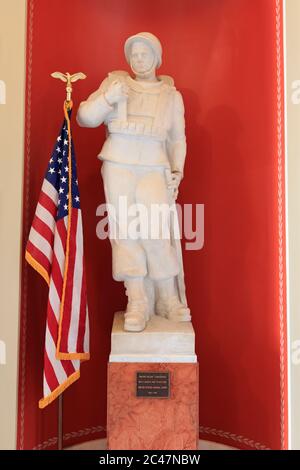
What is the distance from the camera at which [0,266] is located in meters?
2.39

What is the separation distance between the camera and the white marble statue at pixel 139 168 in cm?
230

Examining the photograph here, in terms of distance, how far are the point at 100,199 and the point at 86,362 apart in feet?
3.60

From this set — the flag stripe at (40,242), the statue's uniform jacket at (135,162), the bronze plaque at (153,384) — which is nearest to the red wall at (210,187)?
the flag stripe at (40,242)

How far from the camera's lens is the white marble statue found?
7.54 feet

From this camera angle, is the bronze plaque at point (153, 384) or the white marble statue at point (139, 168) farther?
the white marble statue at point (139, 168)

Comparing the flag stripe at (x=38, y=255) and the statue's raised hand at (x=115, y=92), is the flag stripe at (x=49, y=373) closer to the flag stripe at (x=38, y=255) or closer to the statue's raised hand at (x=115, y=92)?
the flag stripe at (x=38, y=255)

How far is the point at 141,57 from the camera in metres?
2.38

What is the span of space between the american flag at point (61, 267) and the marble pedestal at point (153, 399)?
338mm

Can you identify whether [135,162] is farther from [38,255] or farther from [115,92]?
[38,255]

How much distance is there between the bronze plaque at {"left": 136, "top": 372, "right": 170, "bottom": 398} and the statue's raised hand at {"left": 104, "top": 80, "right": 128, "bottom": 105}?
1.38m

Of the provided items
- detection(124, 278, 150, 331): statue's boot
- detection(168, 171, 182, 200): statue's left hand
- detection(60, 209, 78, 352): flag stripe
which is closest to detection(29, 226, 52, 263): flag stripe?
detection(60, 209, 78, 352): flag stripe

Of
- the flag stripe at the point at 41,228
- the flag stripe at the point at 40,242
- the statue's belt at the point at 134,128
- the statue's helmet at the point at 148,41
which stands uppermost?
the statue's helmet at the point at 148,41

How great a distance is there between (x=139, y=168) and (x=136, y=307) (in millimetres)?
739

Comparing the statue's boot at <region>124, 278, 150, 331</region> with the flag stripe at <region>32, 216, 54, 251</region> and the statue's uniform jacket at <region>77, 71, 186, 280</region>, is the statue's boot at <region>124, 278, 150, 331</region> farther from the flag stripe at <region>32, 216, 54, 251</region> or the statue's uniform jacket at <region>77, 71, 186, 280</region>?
the flag stripe at <region>32, 216, 54, 251</region>
